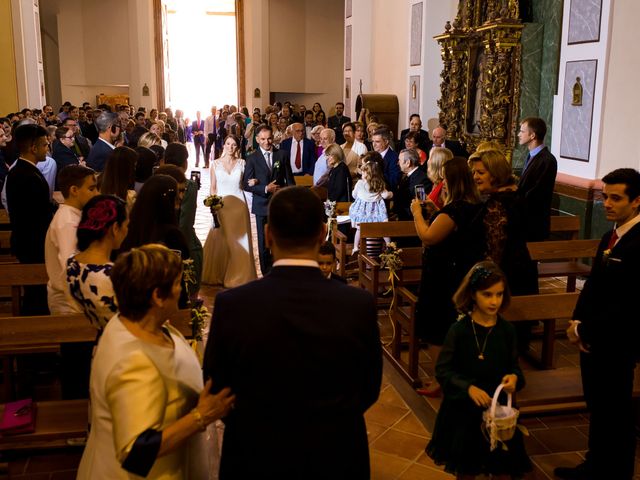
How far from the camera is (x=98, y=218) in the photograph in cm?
319

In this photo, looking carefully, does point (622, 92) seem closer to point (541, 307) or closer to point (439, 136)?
point (439, 136)

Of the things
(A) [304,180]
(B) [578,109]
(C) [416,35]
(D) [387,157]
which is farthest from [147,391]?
(C) [416,35]

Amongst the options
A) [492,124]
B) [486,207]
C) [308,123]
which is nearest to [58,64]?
[308,123]

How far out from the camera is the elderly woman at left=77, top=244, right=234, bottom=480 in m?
2.14

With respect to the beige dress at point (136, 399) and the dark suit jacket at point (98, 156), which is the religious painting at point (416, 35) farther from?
the beige dress at point (136, 399)

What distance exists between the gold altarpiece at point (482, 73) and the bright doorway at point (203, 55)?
18306 millimetres

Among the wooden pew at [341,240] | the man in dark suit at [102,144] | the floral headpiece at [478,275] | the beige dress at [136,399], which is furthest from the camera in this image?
the man in dark suit at [102,144]

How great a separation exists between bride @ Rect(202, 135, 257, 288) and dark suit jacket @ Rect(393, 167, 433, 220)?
174 cm

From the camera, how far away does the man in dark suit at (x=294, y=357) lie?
6.62 feet

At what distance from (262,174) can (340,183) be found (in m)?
0.97

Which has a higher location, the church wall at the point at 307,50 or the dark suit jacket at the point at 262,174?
the church wall at the point at 307,50

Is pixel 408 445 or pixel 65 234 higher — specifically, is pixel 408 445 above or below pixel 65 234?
below

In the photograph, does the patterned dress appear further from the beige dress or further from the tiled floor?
the tiled floor

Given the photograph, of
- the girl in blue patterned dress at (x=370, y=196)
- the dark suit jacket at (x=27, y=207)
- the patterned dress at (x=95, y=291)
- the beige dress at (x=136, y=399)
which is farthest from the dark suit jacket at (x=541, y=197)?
the beige dress at (x=136, y=399)
